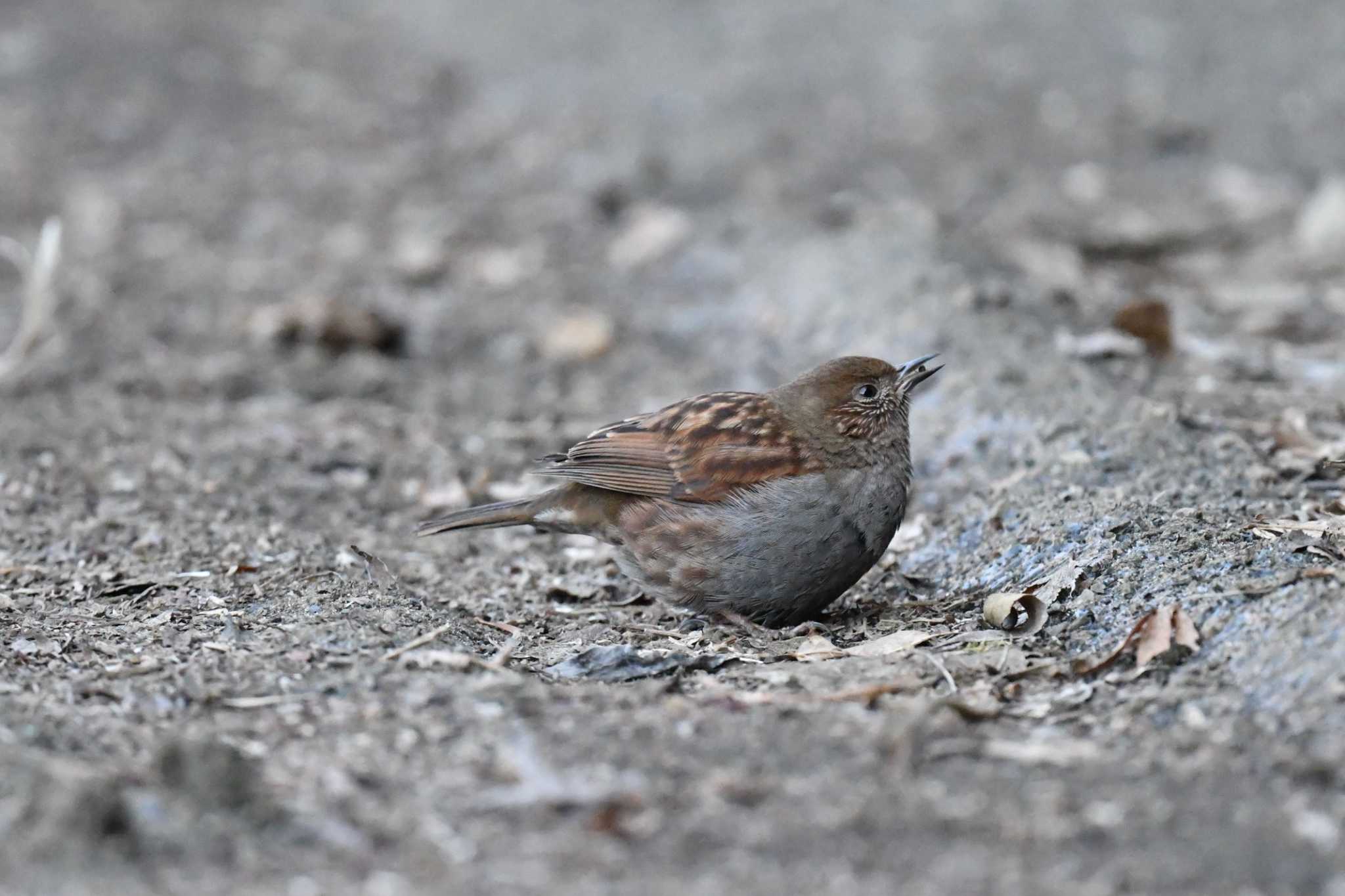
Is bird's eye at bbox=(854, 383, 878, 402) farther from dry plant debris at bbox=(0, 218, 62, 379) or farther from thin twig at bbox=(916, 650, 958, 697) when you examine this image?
dry plant debris at bbox=(0, 218, 62, 379)

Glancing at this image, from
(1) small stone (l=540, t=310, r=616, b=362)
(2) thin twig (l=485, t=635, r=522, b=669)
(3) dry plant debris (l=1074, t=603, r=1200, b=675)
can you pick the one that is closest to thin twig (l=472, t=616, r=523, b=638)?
(2) thin twig (l=485, t=635, r=522, b=669)

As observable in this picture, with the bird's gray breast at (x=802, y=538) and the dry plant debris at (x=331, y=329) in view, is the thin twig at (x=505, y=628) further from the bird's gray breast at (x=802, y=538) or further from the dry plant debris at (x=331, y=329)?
the dry plant debris at (x=331, y=329)

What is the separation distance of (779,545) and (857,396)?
0.69 metres

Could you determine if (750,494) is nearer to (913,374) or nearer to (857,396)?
(857,396)

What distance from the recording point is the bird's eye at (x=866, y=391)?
17.7 ft

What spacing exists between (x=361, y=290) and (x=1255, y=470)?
5780 mm

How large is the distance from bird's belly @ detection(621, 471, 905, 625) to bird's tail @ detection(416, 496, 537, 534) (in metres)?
0.58

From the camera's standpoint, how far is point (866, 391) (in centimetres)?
542

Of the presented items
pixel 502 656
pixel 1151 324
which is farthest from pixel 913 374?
pixel 1151 324

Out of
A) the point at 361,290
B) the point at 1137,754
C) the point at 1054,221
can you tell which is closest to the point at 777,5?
the point at 1054,221

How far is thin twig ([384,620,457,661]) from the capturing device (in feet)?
14.2

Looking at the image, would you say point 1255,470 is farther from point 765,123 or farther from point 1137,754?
point 765,123

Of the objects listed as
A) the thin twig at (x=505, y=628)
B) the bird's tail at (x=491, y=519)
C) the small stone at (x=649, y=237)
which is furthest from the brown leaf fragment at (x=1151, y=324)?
the thin twig at (x=505, y=628)

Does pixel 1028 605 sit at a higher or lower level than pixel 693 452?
lower
